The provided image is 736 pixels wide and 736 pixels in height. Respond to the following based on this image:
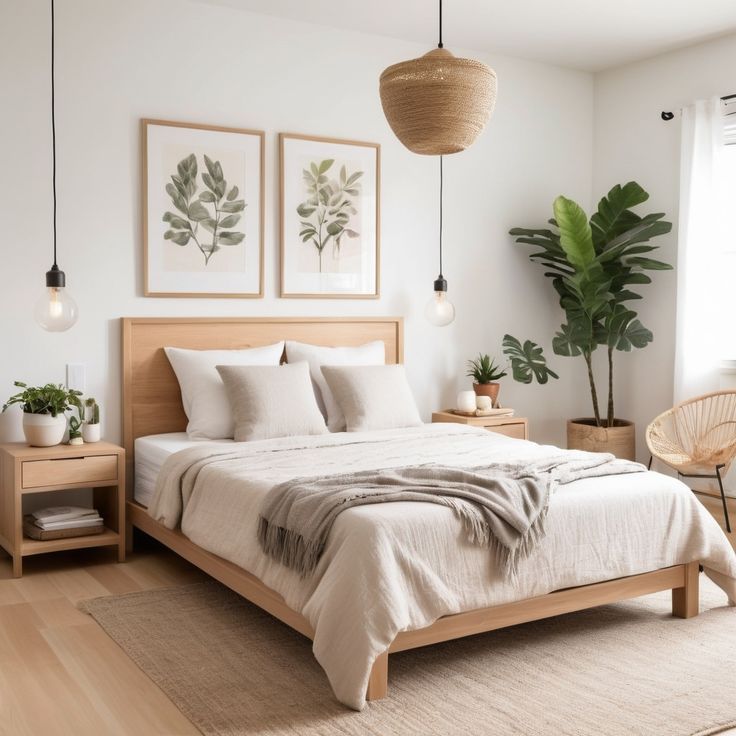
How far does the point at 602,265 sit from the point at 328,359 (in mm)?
1921

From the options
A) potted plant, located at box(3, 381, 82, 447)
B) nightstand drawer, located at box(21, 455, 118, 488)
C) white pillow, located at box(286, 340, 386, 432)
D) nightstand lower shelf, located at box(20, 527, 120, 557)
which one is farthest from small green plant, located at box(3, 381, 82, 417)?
white pillow, located at box(286, 340, 386, 432)

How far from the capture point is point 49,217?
439 cm

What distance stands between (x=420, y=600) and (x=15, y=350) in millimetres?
2518

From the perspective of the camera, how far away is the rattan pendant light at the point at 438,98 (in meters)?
2.89

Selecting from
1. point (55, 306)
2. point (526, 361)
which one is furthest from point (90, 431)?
point (526, 361)

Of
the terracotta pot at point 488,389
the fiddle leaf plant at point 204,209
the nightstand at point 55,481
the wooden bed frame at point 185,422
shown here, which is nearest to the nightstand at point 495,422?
the terracotta pot at point 488,389

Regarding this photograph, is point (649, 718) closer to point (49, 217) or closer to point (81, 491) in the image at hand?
point (81, 491)

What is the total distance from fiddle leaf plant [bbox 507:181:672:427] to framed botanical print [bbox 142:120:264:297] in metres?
1.78

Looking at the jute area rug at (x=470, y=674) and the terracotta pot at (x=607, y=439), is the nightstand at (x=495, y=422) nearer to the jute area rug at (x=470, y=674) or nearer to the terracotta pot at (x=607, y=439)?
the terracotta pot at (x=607, y=439)

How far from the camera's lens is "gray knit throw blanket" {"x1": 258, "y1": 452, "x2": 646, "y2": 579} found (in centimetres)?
295

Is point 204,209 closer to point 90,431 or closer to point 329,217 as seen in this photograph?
point 329,217

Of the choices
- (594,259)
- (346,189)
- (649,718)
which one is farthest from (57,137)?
(649,718)

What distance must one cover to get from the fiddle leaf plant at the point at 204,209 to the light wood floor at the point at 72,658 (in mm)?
1643

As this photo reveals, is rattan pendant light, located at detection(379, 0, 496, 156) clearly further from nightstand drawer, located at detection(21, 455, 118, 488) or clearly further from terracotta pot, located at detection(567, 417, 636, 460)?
terracotta pot, located at detection(567, 417, 636, 460)
